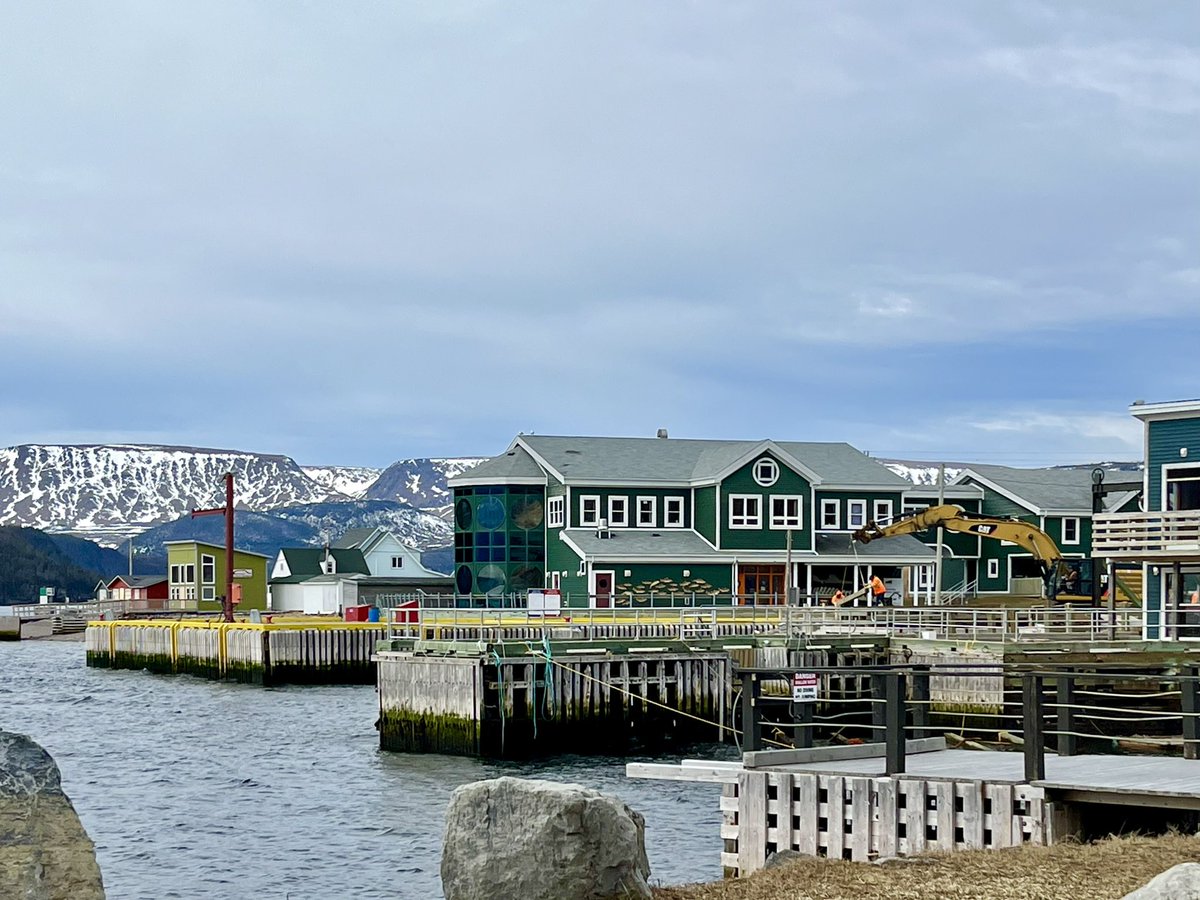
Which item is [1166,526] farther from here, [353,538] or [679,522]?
[353,538]

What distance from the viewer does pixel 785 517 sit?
7681 cm

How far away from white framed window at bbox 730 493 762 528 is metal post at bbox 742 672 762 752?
56746 mm

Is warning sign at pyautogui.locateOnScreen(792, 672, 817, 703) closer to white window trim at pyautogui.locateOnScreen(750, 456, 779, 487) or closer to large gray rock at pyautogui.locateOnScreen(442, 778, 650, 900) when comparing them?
large gray rock at pyautogui.locateOnScreen(442, 778, 650, 900)

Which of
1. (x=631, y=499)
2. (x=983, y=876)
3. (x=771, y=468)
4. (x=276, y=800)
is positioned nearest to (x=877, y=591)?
(x=771, y=468)

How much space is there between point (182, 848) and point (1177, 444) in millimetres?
29338

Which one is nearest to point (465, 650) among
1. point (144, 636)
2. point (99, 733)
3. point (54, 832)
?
point (99, 733)

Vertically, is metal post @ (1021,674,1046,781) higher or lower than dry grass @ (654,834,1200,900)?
higher

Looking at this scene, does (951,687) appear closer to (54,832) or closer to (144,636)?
(54,832)

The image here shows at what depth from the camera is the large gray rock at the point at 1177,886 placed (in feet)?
31.9

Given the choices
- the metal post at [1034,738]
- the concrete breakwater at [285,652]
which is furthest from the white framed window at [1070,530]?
the metal post at [1034,738]

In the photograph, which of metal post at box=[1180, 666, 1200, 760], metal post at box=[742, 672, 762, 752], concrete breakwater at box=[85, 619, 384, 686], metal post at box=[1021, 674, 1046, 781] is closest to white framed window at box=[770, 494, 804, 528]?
concrete breakwater at box=[85, 619, 384, 686]

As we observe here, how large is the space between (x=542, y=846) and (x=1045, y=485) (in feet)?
251

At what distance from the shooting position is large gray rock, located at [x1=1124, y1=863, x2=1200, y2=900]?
31.9 feet

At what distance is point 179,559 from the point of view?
12194 cm
